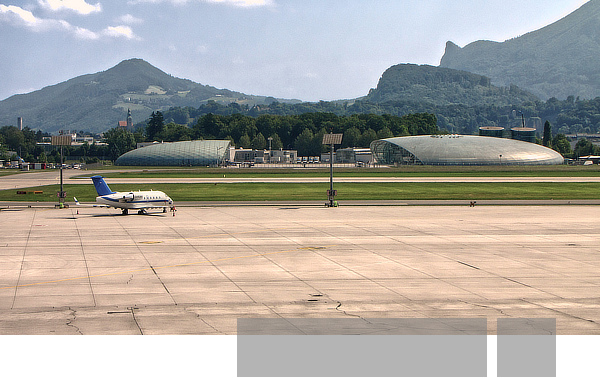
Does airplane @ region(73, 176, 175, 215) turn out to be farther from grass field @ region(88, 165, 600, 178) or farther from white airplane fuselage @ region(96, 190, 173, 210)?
grass field @ region(88, 165, 600, 178)

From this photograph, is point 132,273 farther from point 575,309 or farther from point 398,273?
point 575,309

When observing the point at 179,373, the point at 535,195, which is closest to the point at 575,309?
the point at 179,373

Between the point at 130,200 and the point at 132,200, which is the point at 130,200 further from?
the point at 132,200

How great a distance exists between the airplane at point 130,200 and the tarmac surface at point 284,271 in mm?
3206

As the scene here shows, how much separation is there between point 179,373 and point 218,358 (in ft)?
4.98

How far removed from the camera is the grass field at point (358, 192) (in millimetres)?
76250

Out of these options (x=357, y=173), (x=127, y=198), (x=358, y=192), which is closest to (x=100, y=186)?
(x=127, y=198)
